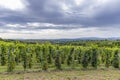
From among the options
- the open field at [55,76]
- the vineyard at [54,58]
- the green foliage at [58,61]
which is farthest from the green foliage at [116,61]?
the open field at [55,76]

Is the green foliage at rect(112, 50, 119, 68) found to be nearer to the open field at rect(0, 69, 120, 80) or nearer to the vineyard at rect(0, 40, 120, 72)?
the vineyard at rect(0, 40, 120, 72)

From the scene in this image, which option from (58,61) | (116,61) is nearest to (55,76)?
(58,61)

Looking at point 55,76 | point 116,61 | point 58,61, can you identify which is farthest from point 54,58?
point 55,76

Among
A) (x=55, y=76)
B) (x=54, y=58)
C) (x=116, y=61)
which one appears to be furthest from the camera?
(x=116, y=61)

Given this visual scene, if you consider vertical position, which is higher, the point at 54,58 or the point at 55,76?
the point at 54,58

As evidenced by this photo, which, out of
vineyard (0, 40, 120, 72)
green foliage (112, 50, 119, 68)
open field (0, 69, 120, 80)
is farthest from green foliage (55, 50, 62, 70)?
green foliage (112, 50, 119, 68)

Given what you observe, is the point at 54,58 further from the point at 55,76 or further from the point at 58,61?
the point at 55,76

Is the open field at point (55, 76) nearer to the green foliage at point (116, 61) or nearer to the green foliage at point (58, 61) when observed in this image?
the green foliage at point (58, 61)

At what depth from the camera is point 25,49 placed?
38.3 metres

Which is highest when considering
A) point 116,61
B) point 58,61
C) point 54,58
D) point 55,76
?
point 54,58

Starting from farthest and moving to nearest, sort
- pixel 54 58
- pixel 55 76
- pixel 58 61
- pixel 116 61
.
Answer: pixel 116 61 → pixel 54 58 → pixel 58 61 → pixel 55 76

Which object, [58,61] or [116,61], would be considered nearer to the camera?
[58,61]

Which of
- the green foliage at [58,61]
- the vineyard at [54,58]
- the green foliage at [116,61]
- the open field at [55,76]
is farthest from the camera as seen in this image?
the green foliage at [116,61]

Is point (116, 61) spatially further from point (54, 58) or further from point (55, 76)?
point (55, 76)
